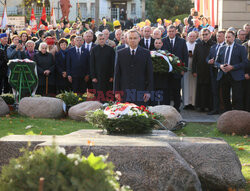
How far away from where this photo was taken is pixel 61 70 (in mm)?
15547

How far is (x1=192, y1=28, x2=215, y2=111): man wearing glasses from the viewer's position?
49.5ft

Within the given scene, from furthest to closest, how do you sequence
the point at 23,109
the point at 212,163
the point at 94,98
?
1. the point at 94,98
2. the point at 23,109
3. the point at 212,163

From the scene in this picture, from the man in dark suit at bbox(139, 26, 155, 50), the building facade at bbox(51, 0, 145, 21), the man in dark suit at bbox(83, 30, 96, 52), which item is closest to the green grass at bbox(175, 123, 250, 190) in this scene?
the man in dark suit at bbox(139, 26, 155, 50)

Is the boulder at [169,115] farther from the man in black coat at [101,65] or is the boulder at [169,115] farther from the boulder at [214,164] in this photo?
the boulder at [214,164]

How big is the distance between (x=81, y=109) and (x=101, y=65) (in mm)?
1556

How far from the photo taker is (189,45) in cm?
1580

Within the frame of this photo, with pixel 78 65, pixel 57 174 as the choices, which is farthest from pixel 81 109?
pixel 57 174

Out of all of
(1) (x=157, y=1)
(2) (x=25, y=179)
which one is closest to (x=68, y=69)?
(2) (x=25, y=179)

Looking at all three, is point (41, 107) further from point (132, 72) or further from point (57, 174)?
point (57, 174)

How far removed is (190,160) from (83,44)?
10.2 m

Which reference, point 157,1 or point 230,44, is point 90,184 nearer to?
point 230,44

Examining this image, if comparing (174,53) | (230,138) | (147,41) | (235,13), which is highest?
(235,13)

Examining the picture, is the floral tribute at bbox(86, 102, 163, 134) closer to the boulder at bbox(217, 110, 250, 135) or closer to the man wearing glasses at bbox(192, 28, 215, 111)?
the boulder at bbox(217, 110, 250, 135)

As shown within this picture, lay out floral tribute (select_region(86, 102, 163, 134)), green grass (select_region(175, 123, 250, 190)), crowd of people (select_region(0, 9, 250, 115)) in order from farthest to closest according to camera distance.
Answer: crowd of people (select_region(0, 9, 250, 115)) → green grass (select_region(175, 123, 250, 190)) → floral tribute (select_region(86, 102, 163, 134))
